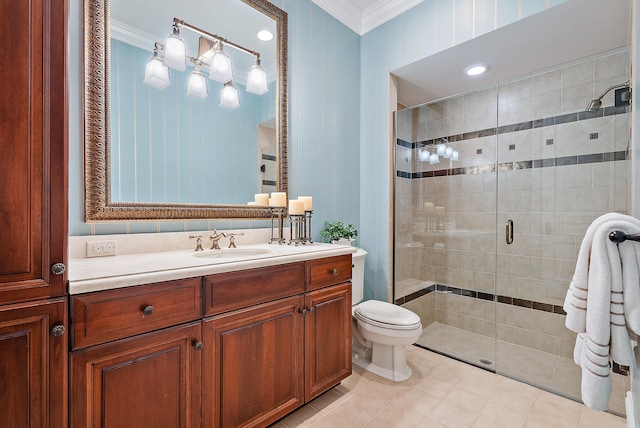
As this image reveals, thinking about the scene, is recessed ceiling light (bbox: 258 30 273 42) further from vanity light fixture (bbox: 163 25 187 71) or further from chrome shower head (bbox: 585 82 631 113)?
chrome shower head (bbox: 585 82 631 113)

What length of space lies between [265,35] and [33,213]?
5.89 ft

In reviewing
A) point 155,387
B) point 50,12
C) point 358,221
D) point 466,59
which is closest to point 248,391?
point 155,387

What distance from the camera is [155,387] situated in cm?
106

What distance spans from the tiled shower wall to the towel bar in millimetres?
1478

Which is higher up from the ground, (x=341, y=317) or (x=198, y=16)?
(x=198, y=16)

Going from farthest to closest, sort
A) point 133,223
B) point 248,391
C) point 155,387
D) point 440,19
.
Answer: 1. point 440,19
2. point 133,223
3. point 248,391
4. point 155,387

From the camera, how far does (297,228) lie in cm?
211

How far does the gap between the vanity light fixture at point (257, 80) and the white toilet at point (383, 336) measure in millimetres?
1380

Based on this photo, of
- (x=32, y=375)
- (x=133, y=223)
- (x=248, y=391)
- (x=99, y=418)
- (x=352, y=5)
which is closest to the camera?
(x=32, y=375)

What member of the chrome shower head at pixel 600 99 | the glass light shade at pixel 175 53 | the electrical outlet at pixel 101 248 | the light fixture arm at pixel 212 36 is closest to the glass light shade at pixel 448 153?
the chrome shower head at pixel 600 99

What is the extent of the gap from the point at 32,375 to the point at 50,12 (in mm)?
1054

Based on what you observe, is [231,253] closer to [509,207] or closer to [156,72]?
[156,72]

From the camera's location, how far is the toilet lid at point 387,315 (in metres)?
1.91

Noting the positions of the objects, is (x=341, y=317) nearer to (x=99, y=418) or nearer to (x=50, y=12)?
(x=99, y=418)
